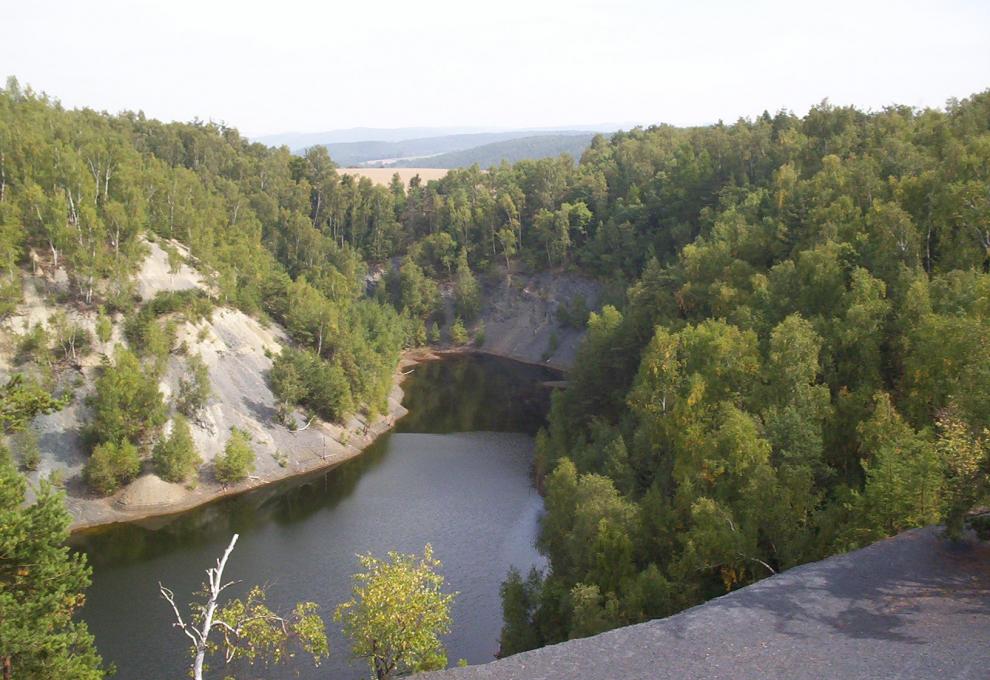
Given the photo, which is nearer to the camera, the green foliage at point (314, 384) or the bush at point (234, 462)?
the bush at point (234, 462)

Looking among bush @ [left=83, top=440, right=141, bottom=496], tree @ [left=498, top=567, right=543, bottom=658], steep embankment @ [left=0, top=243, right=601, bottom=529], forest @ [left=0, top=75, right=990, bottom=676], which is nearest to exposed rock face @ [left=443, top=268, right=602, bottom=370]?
forest @ [left=0, top=75, right=990, bottom=676]

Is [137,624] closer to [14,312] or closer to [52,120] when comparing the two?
[14,312]

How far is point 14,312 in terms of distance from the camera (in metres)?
51.7

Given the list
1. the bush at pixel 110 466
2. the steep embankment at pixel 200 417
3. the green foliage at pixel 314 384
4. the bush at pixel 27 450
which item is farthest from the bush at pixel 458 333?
the bush at pixel 27 450

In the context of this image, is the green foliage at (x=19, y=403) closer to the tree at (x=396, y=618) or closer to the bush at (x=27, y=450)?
the tree at (x=396, y=618)

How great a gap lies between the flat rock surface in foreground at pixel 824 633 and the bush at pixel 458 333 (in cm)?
7595

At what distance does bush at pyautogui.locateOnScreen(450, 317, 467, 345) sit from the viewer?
95.5m

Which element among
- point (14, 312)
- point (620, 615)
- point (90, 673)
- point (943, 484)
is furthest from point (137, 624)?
point (943, 484)

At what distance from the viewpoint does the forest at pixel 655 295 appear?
26.6m

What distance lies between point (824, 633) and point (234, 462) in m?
41.3

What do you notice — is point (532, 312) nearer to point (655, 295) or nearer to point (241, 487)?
point (655, 295)

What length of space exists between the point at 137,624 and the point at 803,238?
40804 millimetres

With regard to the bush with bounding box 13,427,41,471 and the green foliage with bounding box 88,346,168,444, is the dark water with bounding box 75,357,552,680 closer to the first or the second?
the bush with bounding box 13,427,41,471

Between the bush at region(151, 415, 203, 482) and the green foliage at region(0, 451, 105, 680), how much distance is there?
32.6 m
